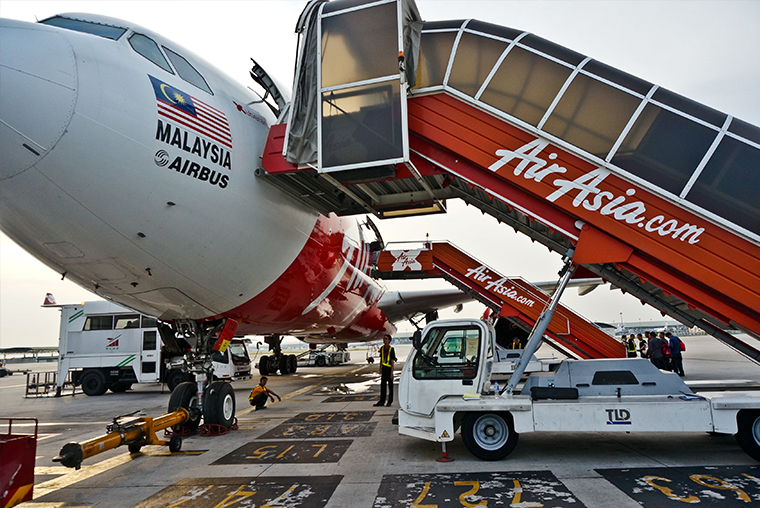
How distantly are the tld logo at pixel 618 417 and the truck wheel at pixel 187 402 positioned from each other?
606 cm

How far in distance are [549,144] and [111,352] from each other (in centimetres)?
1615

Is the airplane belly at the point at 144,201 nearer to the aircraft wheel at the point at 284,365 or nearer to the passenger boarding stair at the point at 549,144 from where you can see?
the passenger boarding stair at the point at 549,144

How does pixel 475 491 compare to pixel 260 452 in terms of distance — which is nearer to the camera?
pixel 475 491

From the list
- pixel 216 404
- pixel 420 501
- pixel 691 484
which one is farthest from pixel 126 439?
pixel 691 484

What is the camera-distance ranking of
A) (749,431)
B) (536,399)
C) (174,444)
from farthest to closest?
(174,444)
(536,399)
(749,431)

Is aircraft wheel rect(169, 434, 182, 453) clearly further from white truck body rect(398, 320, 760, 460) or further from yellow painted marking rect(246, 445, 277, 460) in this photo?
white truck body rect(398, 320, 760, 460)

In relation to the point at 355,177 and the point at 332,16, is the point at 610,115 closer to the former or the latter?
the point at 355,177

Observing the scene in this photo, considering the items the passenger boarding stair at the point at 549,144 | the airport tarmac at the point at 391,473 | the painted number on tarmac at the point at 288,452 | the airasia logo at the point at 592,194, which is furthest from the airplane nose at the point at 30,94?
the airasia logo at the point at 592,194

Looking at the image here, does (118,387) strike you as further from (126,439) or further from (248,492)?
(248,492)

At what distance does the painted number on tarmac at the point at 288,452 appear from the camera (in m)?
6.03

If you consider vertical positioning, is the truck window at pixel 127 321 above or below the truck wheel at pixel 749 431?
above

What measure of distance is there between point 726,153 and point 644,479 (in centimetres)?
373

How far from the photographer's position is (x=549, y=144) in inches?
236

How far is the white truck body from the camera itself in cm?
529
